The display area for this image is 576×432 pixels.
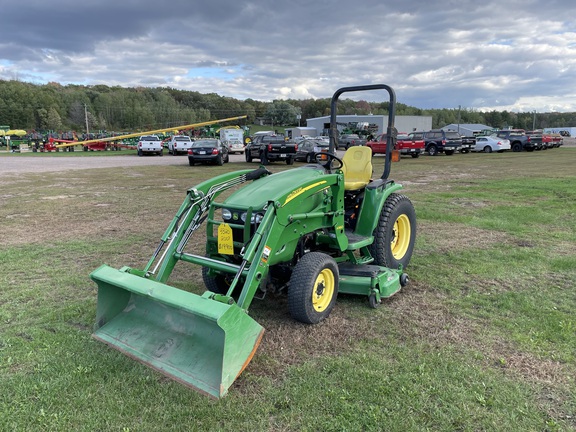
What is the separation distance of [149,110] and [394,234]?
11095cm

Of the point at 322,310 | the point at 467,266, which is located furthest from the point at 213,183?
the point at 467,266

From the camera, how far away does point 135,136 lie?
50.4m

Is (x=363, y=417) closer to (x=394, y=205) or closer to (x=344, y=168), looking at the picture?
(x=394, y=205)

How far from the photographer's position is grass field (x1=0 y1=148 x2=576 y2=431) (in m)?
2.53

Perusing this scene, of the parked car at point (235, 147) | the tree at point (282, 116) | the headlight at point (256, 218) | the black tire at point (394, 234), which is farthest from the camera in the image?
the tree at point (282, 116)

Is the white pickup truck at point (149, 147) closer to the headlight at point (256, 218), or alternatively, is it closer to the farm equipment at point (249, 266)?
the farm equipment at point (249, 266)

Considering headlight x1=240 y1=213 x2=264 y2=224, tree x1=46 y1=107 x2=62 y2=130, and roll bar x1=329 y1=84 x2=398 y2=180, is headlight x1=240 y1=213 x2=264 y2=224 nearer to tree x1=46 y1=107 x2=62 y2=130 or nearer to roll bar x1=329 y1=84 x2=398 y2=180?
roll bar x1=329 y1=84 x2=398 y2=180

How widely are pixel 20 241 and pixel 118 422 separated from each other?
517cm

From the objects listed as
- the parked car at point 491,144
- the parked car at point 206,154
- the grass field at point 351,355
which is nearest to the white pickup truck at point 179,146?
the parked car at point 206,154

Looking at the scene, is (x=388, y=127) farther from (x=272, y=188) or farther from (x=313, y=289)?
(x=313, y=289)

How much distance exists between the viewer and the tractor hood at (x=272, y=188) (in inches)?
142

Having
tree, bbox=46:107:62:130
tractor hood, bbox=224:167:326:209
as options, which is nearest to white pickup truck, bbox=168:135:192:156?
tractor hood, bbox=224:167:326:209

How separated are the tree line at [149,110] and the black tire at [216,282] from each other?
239 ft

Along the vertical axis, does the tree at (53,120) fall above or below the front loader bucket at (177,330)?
above
